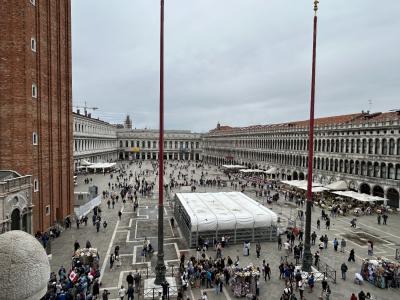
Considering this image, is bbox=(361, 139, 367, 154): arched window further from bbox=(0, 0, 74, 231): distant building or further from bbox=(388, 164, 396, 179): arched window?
bbox=(0, 0, 74, 231): distant building

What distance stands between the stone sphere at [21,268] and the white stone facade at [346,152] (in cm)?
4128

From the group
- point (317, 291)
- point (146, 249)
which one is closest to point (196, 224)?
point (146, 249)

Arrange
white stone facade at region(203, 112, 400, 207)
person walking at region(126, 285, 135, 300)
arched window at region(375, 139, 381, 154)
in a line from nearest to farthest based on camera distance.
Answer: person walking at region(126, 285, 135, 300) < white stone facade at region(203, 112, 400, 207) < arched window at region(375, 139, 381, 154)

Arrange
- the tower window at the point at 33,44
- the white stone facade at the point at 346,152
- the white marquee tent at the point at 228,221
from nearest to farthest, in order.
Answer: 1. the white marquee tent at the point at 228,221
2. the tower window at the point at 33,44
3. the white stone facade at the point at 346,152

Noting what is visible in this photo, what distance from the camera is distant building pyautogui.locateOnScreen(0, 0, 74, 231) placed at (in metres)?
21.4

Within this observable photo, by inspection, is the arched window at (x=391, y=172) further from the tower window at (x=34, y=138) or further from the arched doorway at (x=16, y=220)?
the arched doorway at (x=16, y=220)

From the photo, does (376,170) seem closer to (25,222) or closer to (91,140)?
(25,222)

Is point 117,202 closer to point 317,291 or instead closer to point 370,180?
point 317,291

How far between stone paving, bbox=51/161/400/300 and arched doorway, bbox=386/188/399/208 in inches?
146

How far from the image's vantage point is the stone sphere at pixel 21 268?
5.18 meters

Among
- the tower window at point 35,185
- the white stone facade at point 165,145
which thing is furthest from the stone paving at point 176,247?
the white stone facade at point 165,145

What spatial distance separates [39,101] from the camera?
2397cm


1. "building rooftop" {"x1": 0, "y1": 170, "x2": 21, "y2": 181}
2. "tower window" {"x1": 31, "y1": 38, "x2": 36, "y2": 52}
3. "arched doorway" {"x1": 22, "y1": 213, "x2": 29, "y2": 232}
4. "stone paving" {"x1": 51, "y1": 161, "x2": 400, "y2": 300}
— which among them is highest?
"tower window" {"x1": 31, "y1": 38, "x2": 36, "y2": 52}

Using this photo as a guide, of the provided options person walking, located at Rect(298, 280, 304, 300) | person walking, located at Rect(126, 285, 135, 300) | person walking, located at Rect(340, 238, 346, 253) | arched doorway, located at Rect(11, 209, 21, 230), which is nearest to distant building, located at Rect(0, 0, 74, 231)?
arched doorway, located at Rect(11, 209, 21, 230)
